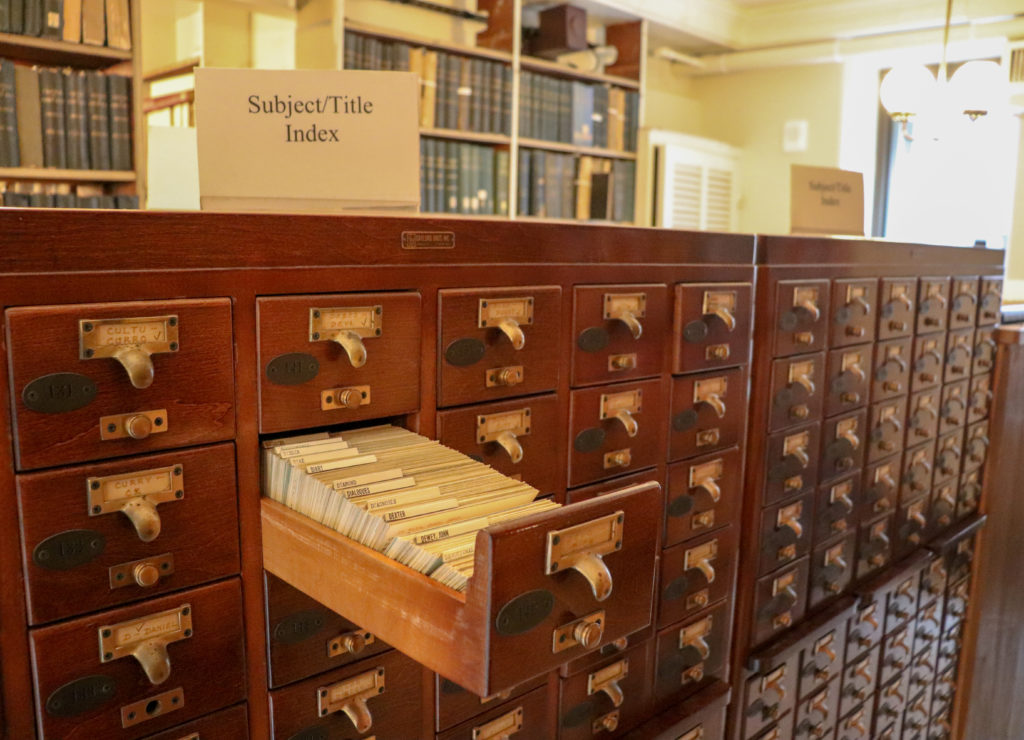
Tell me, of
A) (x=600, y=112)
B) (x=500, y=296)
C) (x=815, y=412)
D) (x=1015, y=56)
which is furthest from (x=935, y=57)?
(x=500, y=296)

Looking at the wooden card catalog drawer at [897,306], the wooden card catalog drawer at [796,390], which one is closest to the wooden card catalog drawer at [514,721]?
the wooden card catalog drawer at [796,390]

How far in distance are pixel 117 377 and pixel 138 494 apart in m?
0.12

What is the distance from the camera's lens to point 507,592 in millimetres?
706

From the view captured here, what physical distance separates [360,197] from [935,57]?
5.02 meters

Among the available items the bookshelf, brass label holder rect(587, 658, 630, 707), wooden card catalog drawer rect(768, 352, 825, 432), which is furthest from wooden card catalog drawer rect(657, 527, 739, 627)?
the bookshelf

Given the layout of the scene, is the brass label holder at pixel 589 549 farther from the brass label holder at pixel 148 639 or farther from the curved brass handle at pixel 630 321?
the curved brass handle at pixel 630 321

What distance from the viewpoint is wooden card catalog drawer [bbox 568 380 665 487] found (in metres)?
1.29

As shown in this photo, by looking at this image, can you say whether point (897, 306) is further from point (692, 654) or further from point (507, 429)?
point (507, 429)

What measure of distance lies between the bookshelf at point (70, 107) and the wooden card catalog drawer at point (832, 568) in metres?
2.48

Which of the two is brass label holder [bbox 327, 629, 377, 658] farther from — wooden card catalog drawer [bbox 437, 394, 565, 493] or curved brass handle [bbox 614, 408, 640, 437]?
curved brass handle [bbox 614, 408, 640, 437]

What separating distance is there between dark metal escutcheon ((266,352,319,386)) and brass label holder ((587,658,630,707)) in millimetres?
739

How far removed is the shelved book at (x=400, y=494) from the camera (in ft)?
2.61

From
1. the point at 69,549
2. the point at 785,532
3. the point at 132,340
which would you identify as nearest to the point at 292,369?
the point at 132,340

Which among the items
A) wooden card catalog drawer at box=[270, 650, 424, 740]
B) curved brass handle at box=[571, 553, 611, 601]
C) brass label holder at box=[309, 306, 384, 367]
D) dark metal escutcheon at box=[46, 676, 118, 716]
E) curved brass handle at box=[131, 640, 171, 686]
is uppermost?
brass label holder at box=[309, 306, 384, 367]
